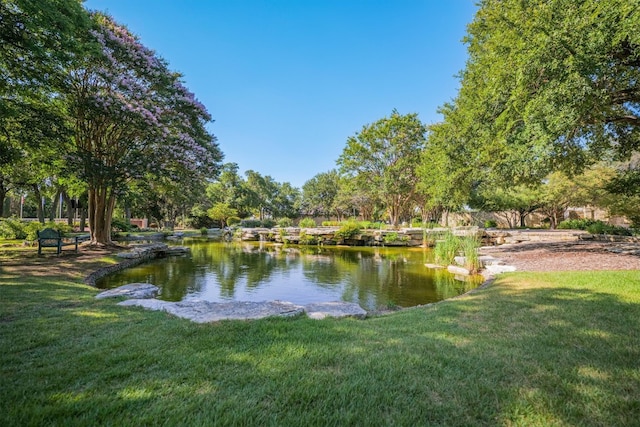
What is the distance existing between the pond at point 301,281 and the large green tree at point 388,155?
13315mm

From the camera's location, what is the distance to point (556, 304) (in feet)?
12.7

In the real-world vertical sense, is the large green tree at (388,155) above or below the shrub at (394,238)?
above

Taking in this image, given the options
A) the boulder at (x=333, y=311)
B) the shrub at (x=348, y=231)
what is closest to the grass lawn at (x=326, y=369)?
the boulder at (x=333, y=311)

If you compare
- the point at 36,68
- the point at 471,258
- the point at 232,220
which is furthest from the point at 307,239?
the point at 232,220

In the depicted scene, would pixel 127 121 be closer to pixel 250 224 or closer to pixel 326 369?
pixel 326 369

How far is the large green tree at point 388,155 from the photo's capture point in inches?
950

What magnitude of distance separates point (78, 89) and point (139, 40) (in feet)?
8.29

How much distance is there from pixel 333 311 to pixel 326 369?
2000 mm

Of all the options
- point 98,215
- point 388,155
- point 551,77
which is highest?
point 388,155

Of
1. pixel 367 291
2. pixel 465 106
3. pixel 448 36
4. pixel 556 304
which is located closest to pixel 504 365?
pixel 556 304

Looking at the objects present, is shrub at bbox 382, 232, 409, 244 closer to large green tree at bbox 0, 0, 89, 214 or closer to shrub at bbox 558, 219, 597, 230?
shrub at bbox 558, 219, 597, 230

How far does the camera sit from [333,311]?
4.14 m

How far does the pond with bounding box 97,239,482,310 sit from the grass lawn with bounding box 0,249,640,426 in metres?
2.78

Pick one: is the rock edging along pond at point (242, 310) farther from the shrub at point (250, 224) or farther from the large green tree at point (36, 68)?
the shrub at point (250, 224)
